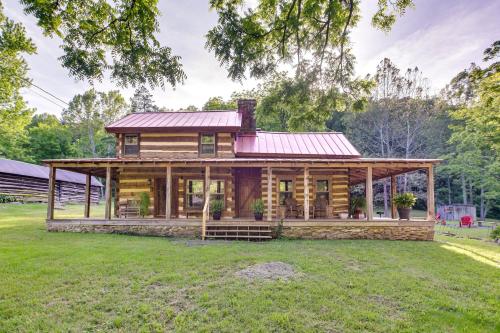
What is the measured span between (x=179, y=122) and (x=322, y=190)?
8.87 meters

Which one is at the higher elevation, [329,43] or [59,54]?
[329,43]

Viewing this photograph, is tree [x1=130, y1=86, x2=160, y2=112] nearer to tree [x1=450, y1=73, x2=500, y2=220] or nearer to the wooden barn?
the wooden barn

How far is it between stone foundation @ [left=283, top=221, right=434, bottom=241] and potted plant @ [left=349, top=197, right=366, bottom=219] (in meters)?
2.82

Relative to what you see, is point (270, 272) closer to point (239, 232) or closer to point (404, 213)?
point (239, 232)

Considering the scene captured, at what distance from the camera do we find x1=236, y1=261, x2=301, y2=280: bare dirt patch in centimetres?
668

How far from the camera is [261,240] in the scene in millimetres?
11859

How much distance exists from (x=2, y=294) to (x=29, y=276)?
0.89 m

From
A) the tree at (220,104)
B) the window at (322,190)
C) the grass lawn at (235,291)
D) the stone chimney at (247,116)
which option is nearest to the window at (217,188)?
the stone chimney at (247,116)

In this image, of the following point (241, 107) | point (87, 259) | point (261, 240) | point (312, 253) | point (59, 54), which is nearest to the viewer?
point (59, 54)

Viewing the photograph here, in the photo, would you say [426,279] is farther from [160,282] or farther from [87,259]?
[87,259]

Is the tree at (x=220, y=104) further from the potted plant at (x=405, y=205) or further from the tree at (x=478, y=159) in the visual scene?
the potted plant at (x=405, y=205)

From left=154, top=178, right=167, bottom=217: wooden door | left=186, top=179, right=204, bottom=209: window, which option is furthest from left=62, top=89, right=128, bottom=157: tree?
left=186, top=179, right=204, bottom=209: window

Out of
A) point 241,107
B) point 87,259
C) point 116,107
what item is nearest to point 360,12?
point 87,259

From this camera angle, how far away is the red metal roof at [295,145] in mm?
15926
